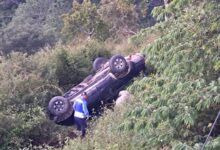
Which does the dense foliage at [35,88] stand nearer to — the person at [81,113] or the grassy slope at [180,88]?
the person at [81,113]

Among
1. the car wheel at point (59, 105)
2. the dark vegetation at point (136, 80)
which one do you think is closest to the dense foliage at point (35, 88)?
the dark vegetation at point (136, 80)

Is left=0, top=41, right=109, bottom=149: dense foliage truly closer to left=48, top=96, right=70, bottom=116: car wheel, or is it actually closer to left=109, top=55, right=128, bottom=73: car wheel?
left=48, top=96, right=70, bottom=116: car wheel

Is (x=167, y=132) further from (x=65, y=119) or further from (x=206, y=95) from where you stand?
(x=65, y=119)

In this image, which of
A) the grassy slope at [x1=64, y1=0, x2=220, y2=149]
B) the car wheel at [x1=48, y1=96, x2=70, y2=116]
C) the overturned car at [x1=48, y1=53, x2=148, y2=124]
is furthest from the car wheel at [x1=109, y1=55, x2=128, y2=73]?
the grassy slope at [x1=64, y1=0, x2=220, y2=149]

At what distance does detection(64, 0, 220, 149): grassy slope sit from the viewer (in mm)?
7934

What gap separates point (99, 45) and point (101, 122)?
8281mm

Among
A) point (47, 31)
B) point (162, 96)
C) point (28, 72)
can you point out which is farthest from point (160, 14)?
point (47, 31)

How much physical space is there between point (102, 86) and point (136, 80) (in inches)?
248

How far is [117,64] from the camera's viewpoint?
17.0 m

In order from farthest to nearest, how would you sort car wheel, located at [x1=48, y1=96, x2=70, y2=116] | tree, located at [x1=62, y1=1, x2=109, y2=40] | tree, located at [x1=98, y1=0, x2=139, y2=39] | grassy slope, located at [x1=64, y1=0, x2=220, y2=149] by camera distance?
tree, located at [x1=98, y1=0, x2=139, y2=39]
tree, located at [x1=62, y1=1, x2=109, y2=40]
car wheel, located at [x1=48, y1=96, x2=70, y2=116]
grassy slope, located at [x1=64, y1=0, x2=220, y2=149]

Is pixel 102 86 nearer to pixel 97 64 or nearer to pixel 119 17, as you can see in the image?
pixel 97 64


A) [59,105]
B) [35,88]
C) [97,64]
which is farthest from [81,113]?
[97,64]

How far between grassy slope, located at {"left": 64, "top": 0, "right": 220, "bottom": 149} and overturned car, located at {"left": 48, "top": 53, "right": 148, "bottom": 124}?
538 centimetres

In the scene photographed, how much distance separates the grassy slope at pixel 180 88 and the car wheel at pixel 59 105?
5.25m
